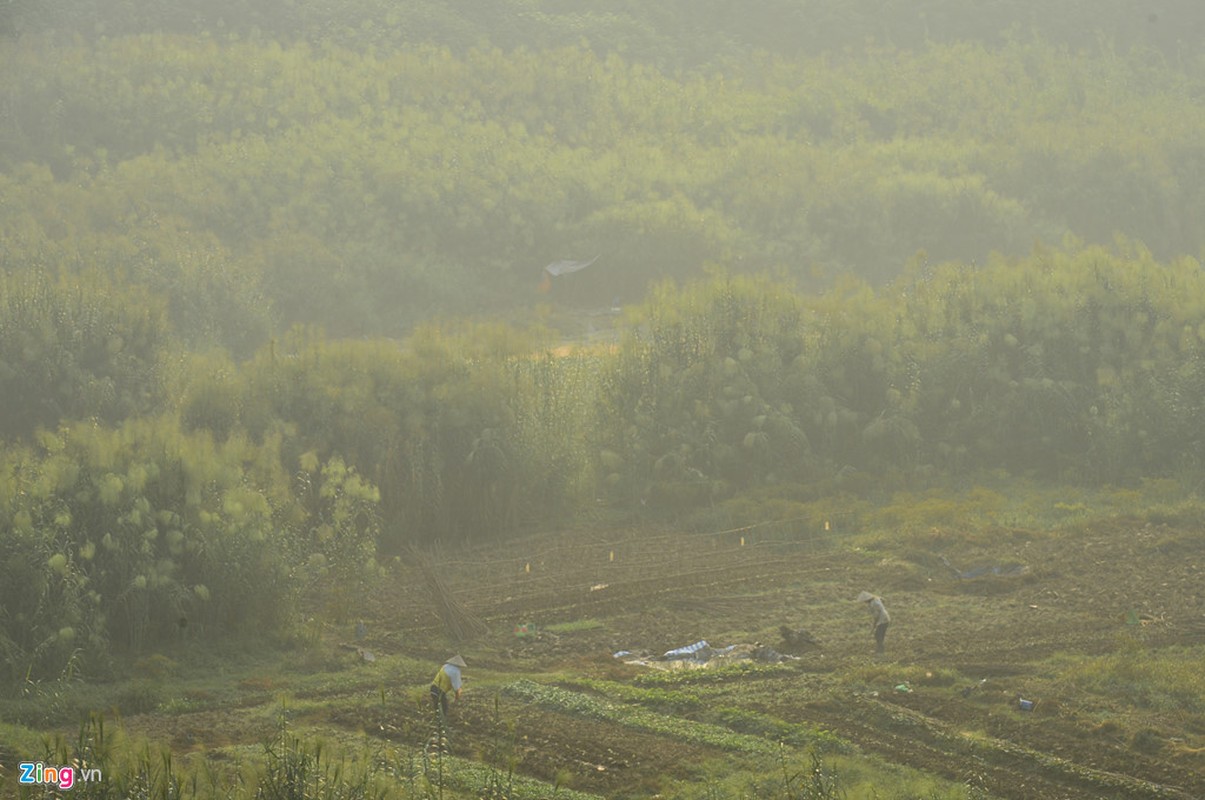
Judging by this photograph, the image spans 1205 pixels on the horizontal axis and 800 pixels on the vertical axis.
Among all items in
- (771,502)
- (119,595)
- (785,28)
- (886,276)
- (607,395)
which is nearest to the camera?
(119,595)

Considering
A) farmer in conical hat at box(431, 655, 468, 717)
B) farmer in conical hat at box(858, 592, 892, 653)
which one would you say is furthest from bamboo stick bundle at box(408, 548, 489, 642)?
farmer in conical hat at box(858, 592, 892, 653)

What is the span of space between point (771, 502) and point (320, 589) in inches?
303

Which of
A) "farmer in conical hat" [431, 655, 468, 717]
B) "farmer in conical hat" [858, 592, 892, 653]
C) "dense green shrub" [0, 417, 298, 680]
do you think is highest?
"dense green shrub" [0, 417, 298, 680]

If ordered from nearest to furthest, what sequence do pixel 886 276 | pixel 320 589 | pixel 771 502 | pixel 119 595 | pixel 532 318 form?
pixel 119 595, pixel 320 589, pixel 771 502, pixel 532 318, pixel 886 276

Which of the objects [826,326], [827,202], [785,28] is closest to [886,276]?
[827,202]

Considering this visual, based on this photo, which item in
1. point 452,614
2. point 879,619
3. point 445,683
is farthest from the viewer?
point 452,614

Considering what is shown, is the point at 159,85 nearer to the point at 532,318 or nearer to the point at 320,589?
the point at 532,318

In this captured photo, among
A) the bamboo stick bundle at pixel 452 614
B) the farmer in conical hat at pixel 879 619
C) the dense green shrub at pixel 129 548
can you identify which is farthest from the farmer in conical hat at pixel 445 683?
the farmer in conical hat at pixel 879 619

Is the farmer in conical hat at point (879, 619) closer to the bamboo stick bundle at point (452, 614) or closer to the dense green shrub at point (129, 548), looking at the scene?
the bamboo stick bundle at point (452, 614)

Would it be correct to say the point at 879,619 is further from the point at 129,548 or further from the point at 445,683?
the point at 129,548

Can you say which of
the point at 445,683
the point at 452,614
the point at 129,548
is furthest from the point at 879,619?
the point at 129,548

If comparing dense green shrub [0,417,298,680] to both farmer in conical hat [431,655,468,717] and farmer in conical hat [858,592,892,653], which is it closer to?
farmer in conical hat [431,655,468,717]

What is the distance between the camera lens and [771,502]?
2205 cm

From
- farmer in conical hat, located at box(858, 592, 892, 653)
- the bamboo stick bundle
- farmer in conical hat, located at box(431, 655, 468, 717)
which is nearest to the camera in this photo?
farmer in conical hat, located at box(431, 655, 468, 717)
